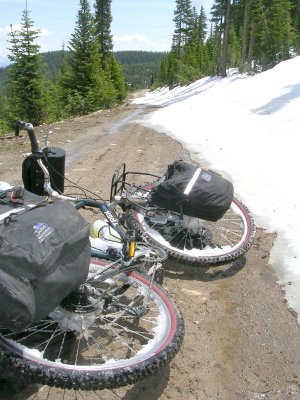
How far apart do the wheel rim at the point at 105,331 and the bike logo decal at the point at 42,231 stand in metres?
0.83

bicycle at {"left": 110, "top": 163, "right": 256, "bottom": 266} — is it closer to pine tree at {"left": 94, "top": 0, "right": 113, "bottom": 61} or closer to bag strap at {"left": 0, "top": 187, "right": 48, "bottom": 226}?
bag strap at {"left": 0, "top": 187, "right": 48, "bottom": 226}

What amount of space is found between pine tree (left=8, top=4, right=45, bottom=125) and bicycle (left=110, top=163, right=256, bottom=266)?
75.4ft

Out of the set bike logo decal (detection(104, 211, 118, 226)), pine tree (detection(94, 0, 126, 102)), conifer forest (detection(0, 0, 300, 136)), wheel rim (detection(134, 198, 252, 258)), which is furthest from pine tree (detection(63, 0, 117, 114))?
bike logo decal (detection(104, 211, 118, 226))

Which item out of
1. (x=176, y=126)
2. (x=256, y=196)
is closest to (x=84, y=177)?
(x=256, y=196)

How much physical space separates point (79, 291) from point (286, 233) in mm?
3827

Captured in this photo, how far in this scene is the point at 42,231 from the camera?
255 cm

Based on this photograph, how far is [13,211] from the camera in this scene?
2926mm

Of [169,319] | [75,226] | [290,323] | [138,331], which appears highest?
[75,226]

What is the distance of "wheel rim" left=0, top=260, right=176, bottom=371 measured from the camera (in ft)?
9.97

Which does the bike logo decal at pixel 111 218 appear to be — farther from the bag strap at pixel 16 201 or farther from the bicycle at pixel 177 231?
the bag strap at pixel 16 201

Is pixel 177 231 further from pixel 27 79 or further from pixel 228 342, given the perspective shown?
pixel 27 79

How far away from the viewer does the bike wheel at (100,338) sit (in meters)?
2.56

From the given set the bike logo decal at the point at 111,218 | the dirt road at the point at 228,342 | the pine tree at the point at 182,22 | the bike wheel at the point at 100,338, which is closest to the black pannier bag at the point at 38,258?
the bike wheel at the point at 100,338

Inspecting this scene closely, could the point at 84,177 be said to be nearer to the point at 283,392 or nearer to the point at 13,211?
the point at 13,211
